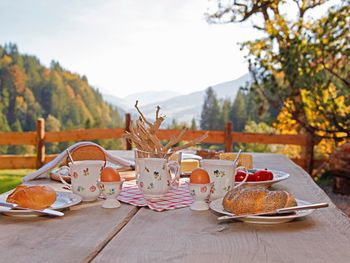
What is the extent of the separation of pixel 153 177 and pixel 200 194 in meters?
0.17

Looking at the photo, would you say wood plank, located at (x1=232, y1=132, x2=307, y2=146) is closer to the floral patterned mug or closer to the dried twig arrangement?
the dried twig arrangement

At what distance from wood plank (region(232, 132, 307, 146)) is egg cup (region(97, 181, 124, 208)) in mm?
4204

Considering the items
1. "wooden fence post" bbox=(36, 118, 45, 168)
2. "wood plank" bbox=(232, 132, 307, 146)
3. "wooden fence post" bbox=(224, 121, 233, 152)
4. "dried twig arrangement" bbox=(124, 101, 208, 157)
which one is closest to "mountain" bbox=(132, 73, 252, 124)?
"wooden fence post" bbox=(224, 121, 233, 152)

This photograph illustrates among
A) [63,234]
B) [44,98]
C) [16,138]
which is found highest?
[44,98]

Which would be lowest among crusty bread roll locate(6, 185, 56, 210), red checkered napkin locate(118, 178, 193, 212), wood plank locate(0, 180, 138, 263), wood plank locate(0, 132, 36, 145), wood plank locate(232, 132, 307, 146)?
wood plank locate(0, 180, 138, 263)

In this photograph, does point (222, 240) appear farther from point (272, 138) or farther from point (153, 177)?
point (272, 138)

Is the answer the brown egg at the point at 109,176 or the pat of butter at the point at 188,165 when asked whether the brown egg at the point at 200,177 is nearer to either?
the brown egg at the point at 109,176

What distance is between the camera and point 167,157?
1421 millimetres

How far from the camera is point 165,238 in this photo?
938mm

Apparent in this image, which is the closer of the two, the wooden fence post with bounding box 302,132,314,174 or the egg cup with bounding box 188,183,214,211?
the egg cup with bounding box 188,183,214,211

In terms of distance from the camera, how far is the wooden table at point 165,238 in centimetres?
81

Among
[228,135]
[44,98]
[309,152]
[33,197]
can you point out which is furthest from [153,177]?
[44,98]

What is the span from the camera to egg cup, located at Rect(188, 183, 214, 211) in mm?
1232

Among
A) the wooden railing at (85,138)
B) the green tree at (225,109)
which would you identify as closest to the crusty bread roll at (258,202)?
the wooden railing at (85,138)
